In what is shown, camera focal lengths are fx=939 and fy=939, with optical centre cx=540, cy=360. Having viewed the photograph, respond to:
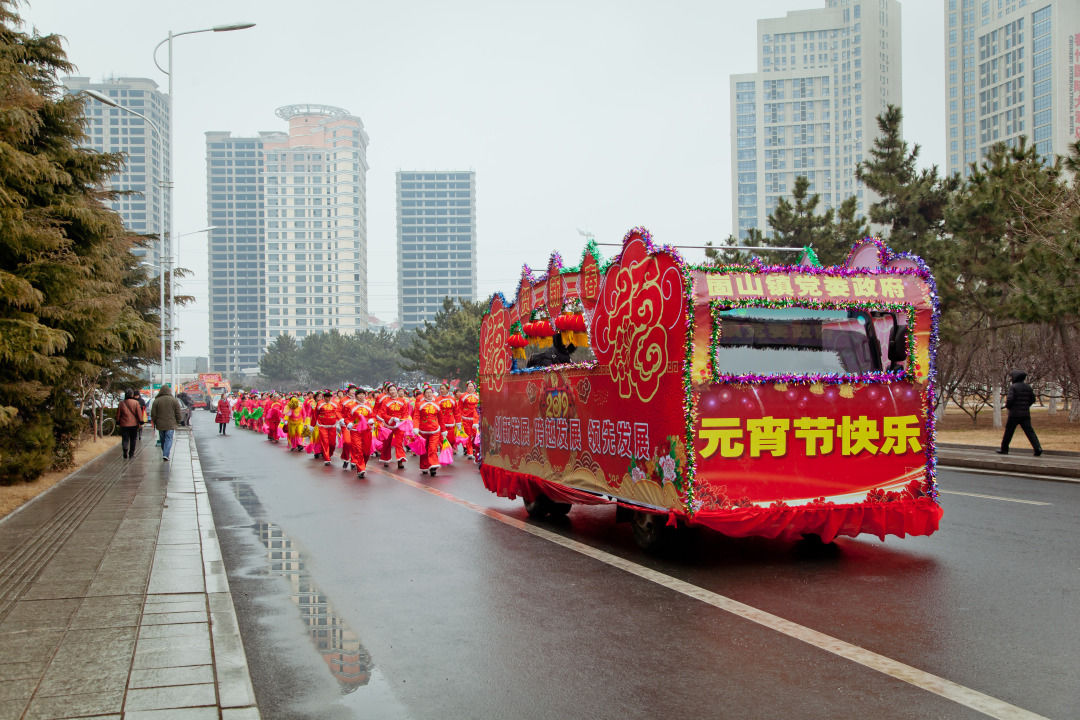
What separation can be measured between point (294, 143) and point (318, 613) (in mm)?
187928

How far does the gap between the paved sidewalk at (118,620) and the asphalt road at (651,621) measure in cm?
27

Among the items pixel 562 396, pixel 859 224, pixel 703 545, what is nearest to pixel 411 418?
pixel 562 396

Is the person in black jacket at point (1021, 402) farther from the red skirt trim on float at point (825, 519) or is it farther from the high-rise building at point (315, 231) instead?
the high-rise building at point (315, 231)

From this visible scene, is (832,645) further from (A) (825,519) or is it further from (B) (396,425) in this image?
(B) (396,425)

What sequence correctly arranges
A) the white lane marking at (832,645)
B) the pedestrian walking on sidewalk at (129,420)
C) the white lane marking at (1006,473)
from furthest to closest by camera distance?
the pedestrian walking on sidewalk at (129,420) < the white lane marking at (1006,473) < the white lane marking at (832,645)

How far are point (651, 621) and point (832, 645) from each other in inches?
44.9

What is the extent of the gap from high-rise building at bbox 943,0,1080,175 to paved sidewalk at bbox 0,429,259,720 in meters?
117

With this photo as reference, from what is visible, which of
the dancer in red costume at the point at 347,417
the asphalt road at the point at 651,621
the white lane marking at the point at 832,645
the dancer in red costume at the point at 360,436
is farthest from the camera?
the dancer in red costume at the point at 347,417

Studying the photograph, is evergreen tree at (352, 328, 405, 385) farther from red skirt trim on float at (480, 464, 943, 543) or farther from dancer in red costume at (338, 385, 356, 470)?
red skirt trim on float at (480, 464, 943, 543)

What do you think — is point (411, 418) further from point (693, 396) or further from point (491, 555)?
point (693, 396)

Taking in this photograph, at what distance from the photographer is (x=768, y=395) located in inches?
292

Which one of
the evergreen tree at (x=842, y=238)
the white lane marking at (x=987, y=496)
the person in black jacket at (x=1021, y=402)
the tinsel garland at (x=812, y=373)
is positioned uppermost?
the evergreen tree at (x=842, y=238)

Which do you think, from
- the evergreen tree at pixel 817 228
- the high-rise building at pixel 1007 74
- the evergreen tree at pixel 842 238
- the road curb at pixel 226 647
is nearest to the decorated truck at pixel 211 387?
the evergreen tree at pixel 817 228

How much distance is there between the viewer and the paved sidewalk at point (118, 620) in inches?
171
